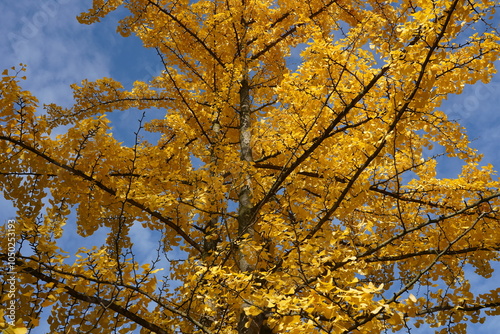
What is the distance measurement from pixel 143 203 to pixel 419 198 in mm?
3094

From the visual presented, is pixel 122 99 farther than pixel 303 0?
Yes

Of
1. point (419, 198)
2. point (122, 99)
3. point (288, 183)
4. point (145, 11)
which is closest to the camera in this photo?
point (288, 183)

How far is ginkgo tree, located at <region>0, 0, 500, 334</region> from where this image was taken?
251 cm

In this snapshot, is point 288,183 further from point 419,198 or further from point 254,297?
point 419,198

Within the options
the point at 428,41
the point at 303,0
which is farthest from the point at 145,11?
the point at 428,41

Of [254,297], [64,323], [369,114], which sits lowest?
[64,323]

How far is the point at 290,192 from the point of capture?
10.8 ft

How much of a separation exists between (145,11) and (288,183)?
3.56 metres

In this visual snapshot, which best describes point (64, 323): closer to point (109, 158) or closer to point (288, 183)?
point (109, 158)

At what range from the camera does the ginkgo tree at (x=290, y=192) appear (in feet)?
8.25

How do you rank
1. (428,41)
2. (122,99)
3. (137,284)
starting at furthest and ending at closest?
(122,99) → (137,284) → (428,41)

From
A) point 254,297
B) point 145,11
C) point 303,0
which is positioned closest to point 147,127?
point 145,11

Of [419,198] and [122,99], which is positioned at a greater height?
[122,99]

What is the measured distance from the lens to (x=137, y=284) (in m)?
2.84
